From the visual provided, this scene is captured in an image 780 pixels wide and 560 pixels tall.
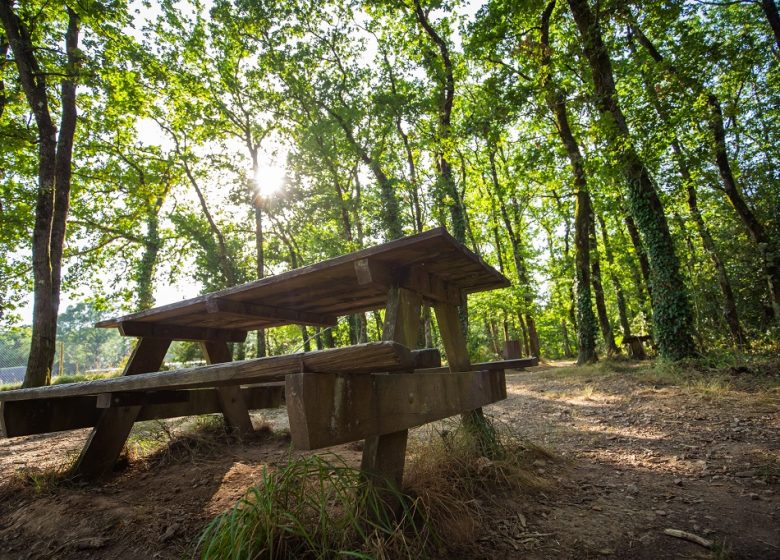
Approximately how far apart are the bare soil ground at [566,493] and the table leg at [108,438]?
0.18m

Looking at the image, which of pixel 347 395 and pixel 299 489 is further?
pixel 299 489

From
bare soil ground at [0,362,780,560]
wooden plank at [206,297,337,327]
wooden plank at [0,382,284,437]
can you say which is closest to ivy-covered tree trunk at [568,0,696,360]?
bare soil ground at [0,362,780,560]

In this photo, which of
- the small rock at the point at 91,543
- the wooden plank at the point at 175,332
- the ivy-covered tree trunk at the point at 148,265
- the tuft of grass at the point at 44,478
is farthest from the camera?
the ivy-covered tree trunk at the point at 148,265

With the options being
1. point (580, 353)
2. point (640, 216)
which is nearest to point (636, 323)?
point (580, 353)

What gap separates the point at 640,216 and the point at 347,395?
10.1m

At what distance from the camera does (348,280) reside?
295cm

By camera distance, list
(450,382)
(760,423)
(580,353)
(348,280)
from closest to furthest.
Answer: (450,382) → (348,280) → (760,423) → (580,353)

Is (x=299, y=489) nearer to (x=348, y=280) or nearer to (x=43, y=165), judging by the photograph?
(x=348, y=280)

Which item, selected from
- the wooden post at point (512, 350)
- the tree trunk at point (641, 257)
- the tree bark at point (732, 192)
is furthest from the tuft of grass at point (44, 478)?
the tree trunk at point (641, 257)

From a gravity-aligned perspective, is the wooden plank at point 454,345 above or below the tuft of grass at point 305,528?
above

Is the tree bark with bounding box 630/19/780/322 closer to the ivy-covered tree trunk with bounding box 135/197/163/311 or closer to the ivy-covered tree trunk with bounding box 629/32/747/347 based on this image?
the ivy-covered tree trunk with bounding box 629/32/747/347

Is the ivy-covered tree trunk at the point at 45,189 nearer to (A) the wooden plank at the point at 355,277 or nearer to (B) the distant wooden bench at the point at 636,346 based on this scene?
(A) the wooden plank at the point at 355,277

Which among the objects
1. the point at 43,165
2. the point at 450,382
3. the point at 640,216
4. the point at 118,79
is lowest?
the point at 450,382

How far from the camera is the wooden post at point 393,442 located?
204cm
